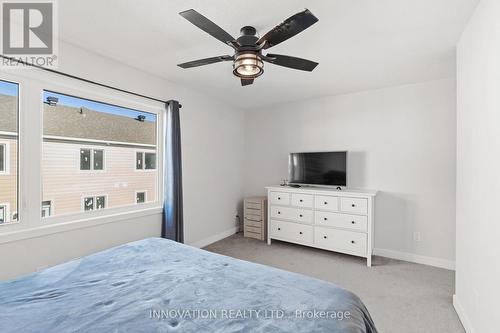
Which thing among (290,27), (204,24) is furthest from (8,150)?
(290,27)

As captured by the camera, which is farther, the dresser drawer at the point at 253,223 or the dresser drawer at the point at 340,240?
the dresser drawer at the point at 253,223

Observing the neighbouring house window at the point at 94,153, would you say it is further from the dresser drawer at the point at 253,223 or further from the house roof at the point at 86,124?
the dresser drawer at the point at 253,223

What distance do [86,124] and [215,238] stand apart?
8.72 feet

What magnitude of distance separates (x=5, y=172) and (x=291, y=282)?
2566mm

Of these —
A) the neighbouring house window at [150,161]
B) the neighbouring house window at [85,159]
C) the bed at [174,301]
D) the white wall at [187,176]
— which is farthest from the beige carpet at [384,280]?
the neighbouring house window at [85,159]

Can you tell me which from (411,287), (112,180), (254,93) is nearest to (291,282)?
(411,287)

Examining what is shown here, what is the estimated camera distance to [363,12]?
189cm

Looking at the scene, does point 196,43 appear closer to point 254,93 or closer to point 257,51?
point 257,51

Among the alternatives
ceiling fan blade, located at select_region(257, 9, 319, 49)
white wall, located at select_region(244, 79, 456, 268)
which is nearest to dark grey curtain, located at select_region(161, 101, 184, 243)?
ceiling fan blade, located at select_region(257, 9, 319, 49)

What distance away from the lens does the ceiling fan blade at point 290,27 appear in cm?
145

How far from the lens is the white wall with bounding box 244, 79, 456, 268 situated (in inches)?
129

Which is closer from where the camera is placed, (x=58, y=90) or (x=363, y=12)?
(x=363, y=12)

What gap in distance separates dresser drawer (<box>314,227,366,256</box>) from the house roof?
284cm

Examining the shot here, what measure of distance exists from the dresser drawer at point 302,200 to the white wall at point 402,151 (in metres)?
0.76
